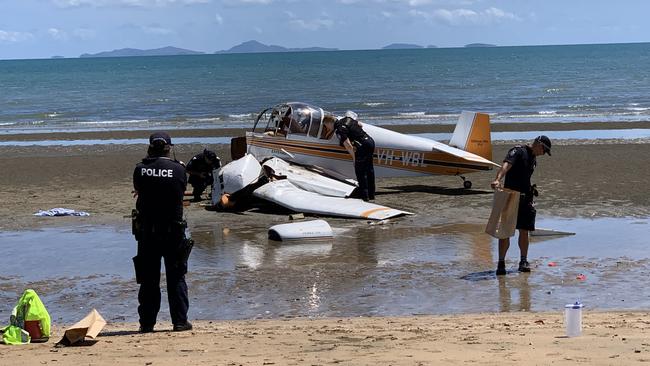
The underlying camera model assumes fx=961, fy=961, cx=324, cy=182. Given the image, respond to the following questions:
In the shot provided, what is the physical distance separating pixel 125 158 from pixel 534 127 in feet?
55.4

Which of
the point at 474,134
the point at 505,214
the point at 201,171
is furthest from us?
the point at 474,134

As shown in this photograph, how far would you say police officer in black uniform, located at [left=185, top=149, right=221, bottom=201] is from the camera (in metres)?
18.2

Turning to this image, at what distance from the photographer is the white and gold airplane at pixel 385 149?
60.6ft

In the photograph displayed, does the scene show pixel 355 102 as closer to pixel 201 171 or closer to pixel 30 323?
pixel 201 171

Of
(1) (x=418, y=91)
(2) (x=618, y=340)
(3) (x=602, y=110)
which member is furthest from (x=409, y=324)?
(1) (x=418, y=91)

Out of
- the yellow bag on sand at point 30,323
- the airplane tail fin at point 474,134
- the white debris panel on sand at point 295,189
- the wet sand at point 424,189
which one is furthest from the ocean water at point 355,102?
the yellow bag on sand at point 30,323

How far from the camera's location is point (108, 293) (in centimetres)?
1092

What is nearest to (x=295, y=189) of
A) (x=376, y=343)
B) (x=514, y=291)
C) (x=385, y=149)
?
(x=385, y=149)

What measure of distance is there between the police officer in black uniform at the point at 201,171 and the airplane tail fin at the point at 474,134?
479cm

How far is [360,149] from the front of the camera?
17.6 metres

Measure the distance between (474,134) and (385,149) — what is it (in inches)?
69.7

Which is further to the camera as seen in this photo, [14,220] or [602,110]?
[602,110]

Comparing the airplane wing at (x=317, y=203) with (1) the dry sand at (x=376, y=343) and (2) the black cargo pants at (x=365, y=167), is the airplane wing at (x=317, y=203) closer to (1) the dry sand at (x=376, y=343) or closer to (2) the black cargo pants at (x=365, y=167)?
(2) the black cargo pants at (x=365, y=167)

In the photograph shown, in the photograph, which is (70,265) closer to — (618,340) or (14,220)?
(14,220)
